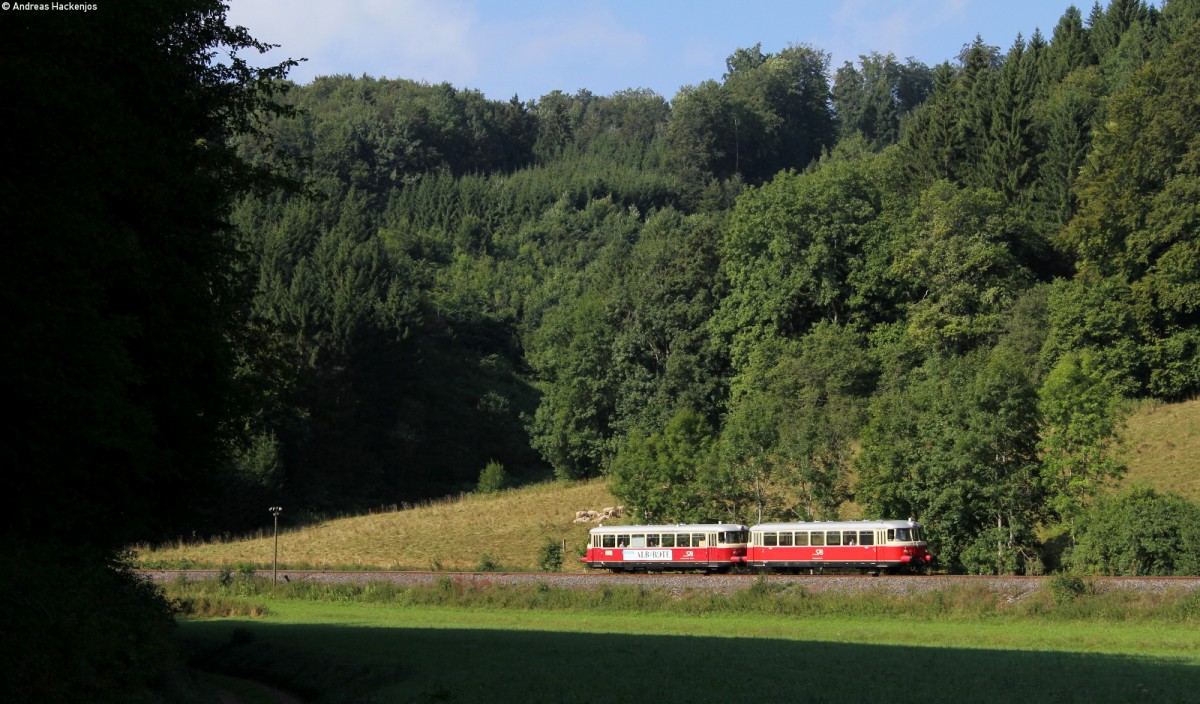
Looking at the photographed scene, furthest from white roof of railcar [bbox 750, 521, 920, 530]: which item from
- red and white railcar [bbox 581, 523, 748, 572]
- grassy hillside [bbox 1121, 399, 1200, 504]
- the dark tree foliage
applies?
grassy hillside [bbox 1121, 399, 1200, 504]

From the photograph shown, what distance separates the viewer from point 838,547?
4744 cm

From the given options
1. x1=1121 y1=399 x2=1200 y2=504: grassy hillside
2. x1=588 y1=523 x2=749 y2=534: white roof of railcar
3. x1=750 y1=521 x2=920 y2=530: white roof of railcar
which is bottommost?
x1=588 y1=523 x2=749 y2=534: white roof of railcar

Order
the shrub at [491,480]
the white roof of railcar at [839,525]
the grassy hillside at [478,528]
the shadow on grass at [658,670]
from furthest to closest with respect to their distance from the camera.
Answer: the shrub at [491,480], the grassy hillside at [478,528], the white roof of railcar at [839,525], the shadow on grass at [658,670]

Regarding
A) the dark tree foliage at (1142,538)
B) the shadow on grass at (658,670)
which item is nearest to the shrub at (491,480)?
the dark tree foliage at (1142,538)

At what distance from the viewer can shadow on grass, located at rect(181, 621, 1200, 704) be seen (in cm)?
2034

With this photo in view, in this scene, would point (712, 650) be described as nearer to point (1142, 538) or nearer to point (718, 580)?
point (718, 580)

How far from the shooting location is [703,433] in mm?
62344

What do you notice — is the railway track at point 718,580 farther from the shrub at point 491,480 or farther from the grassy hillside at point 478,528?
the shrub at point 491,480

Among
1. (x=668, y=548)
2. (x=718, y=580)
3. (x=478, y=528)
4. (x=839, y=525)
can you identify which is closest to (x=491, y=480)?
(x=478, y=528)

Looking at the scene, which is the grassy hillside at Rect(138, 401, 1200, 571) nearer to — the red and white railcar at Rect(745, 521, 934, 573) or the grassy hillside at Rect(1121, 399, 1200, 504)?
the grassy hillside at Rect(1121, 399, 1200, 504)

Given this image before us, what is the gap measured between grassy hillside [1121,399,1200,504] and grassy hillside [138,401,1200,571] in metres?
0.05

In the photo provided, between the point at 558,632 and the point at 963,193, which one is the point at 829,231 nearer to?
the point at 963,193

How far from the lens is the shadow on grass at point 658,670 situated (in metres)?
20.3

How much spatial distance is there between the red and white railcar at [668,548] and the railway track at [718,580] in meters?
4.54
